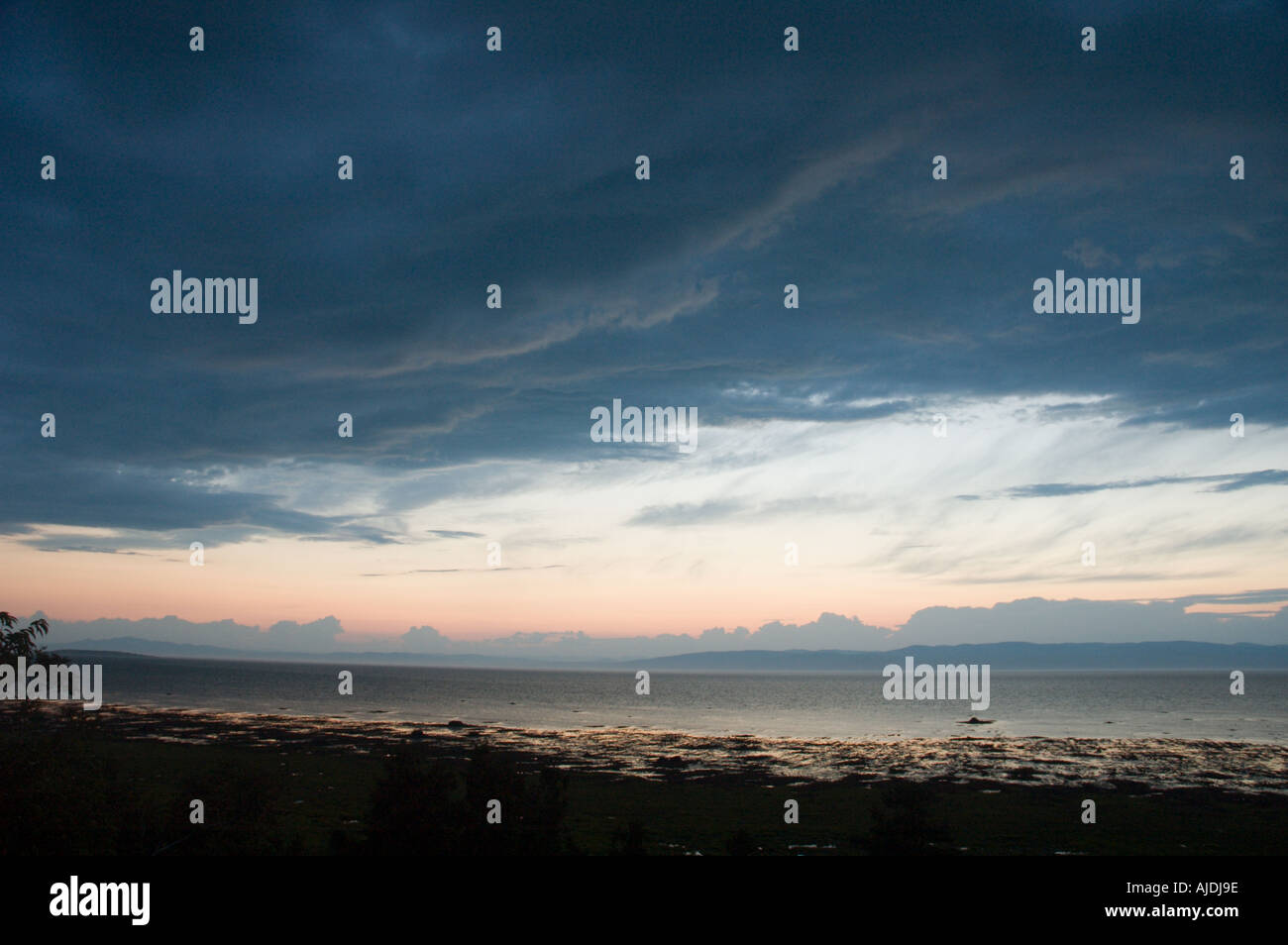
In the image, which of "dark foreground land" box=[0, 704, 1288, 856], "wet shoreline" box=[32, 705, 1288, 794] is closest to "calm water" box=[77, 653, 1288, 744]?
"wet shoreline" box=[32, 705, 1288, 794]

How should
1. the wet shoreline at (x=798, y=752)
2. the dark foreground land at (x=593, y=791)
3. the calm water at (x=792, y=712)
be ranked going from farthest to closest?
the calm water at (x=792, y=712), the wet shoreline at (x=798, y=752), the dark foreground land at (x=593, y=791)

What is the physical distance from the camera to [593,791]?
4353cm

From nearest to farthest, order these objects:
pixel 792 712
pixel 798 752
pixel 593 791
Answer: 1. pixel 593 791
2. pixel 798 752
3. pixel 792 712

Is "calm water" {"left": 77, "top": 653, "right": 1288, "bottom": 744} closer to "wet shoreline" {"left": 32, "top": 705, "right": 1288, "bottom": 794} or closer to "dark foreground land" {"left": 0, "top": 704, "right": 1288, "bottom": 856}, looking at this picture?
"wet shoreline" {"left": 32, "top": 705, "right": 1288, "bottom": 794}

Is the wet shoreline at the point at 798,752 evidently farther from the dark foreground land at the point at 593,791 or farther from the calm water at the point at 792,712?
the calm water at the point at 792,712

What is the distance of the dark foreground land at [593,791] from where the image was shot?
14943mm

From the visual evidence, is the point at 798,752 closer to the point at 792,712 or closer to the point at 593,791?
the point at 593,791

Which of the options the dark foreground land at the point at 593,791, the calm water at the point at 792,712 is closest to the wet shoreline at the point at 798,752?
the dark foreground land at the point at 593,791

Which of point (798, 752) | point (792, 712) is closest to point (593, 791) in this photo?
point (798, 752)

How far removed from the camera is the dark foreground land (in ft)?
49.0

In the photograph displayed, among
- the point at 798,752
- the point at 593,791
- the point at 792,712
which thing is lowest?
the point at 792,712
